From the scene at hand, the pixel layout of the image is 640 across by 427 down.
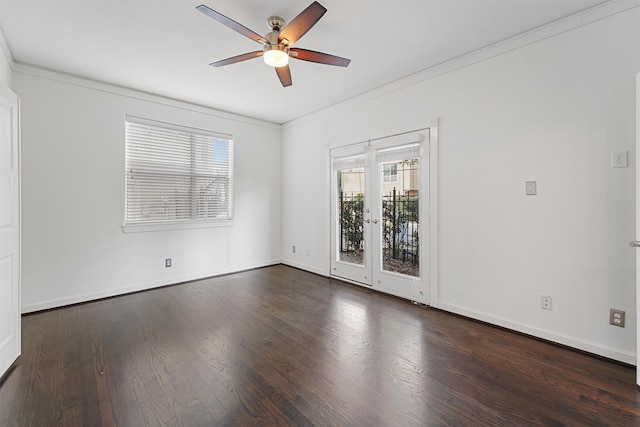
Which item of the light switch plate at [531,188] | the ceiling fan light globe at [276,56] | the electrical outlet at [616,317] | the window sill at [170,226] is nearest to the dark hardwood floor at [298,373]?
the electrical outlet at [616,317]

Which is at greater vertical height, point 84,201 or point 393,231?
point 84,201

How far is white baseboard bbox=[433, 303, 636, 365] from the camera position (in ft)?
6.89

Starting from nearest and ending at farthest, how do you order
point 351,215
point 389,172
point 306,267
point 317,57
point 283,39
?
point 283,39 → point 317,57 → point 389,172 → point 351,215 → point 306,267

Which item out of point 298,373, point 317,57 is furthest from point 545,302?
point 317,57

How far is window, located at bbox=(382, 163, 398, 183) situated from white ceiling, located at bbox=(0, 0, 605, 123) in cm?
105

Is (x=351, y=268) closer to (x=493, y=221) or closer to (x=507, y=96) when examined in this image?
(x=493, y=221)

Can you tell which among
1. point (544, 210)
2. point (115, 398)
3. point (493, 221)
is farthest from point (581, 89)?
point (115, 398)

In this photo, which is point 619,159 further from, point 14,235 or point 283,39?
point 14,235

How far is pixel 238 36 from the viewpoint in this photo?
2.56m

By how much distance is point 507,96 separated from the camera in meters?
2.65

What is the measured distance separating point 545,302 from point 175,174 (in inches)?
183

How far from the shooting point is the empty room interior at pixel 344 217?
1848 mm

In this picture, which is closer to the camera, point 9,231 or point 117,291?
point 9,231

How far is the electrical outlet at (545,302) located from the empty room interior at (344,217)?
14 millimetres
